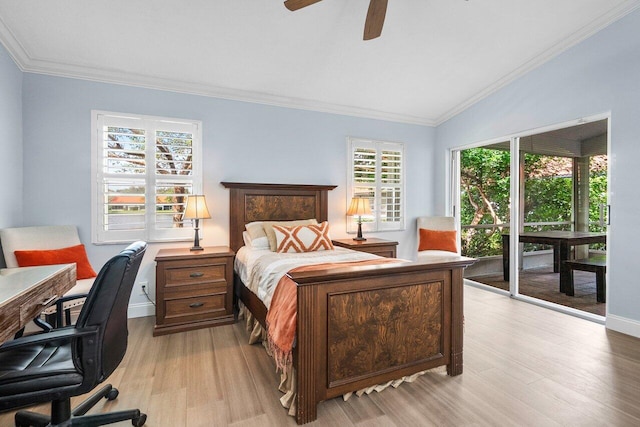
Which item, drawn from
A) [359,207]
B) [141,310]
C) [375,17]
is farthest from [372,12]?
[141,310]

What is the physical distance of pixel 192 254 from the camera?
3.12 meters

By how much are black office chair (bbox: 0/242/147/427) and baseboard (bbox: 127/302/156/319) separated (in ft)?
6.24

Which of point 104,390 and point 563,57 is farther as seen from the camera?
point 563,57

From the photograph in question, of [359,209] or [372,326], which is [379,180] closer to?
[359,209]

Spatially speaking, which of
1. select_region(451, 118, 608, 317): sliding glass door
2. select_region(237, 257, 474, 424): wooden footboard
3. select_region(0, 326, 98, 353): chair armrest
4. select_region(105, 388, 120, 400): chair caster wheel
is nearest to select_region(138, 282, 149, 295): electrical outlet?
select_region(105, 388, 120, 400): chair caster wheel

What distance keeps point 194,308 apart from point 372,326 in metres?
1.97

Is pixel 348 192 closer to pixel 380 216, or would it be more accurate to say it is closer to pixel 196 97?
pixel 380 216

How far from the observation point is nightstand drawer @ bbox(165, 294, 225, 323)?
3018 mm

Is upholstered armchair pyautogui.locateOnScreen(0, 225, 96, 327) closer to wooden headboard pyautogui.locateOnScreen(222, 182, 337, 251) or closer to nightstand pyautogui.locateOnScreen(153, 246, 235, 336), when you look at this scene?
nightstand pyautogui.locateOnScreen(153, 246, 235, 336)

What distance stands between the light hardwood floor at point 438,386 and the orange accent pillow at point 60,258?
0.77m

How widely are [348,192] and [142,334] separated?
9.79 ft

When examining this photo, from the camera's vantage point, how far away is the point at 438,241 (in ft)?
15.1

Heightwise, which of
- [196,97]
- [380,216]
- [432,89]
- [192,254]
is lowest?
[192,254]

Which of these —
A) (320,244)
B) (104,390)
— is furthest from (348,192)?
(104,390)
